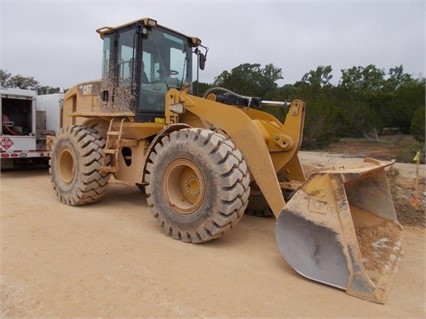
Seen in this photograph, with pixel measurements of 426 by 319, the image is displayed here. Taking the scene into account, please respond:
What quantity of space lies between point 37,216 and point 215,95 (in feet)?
9.87

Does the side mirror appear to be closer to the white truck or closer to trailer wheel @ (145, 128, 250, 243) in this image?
trailer wheel @ (145, 128, 250, 243)

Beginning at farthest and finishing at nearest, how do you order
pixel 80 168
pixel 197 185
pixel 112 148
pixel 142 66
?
pixel 112 148 → pixel 80 168 → pixel 142 66 → pixel 197 185

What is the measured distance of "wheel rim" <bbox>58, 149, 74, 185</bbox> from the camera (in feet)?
19.0

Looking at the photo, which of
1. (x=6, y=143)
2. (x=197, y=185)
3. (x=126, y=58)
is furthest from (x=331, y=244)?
(x=6, y=143)

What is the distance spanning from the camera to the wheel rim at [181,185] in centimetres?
409

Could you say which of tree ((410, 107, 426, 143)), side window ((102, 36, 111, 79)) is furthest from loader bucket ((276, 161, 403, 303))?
tree ((410, 107, 426, 143))

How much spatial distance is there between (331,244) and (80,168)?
12.5ft

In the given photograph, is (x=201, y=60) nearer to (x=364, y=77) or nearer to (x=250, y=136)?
(x=250, y=136)

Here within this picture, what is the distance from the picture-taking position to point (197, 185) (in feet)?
13.7

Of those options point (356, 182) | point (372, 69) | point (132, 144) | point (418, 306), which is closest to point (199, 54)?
point (132, 144)

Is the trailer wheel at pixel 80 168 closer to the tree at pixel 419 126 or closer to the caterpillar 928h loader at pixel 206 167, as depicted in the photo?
the caterpillar 928h loader at pixel 206 167

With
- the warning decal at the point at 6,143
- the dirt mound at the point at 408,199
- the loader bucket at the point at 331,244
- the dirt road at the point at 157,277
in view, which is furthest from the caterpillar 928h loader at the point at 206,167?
the warning decal at the point at 6,143

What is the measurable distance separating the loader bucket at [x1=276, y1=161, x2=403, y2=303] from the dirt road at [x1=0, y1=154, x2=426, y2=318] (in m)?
0.11

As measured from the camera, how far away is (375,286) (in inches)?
111
